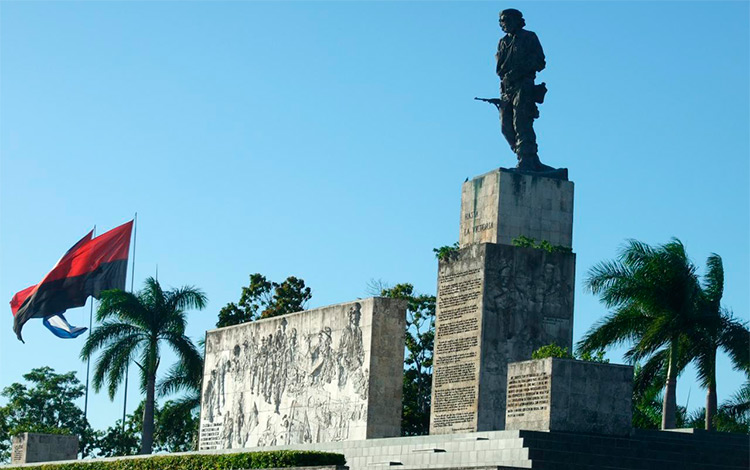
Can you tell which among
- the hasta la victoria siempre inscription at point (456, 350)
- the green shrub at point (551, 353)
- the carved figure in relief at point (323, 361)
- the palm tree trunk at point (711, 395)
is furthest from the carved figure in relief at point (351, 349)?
the palm tree trunk at point (711, 395)

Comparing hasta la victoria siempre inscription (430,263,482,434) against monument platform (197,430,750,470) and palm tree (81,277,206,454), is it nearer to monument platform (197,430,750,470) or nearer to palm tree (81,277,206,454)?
monument platform (197,430,750,470)

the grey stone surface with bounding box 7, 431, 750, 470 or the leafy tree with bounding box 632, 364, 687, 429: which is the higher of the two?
the leafy tree with bounding box 632, 364, 687, 429

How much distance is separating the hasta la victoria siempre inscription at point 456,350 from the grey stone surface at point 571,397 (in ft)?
8.73

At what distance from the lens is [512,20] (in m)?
25.7

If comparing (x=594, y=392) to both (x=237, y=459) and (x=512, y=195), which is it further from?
(x=237, y=459)

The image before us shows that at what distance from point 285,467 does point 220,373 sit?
8.69 metres

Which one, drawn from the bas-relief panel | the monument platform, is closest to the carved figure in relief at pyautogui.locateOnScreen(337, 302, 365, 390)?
the bas-relief panel

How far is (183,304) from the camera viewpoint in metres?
35.9

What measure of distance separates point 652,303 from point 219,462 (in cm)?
836

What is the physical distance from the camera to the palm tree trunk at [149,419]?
34.7 metres

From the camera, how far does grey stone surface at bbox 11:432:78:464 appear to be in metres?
34.7

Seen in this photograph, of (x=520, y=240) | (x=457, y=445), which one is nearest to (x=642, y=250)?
(x=520, y=240)

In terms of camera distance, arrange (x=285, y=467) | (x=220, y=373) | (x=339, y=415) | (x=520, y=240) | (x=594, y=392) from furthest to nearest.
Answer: (x=220, y=373), (x=339, y=415), (x=520, y=240), (x=285, y=467), (x=594, y=392)

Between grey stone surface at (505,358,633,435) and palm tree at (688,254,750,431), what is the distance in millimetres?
6690
